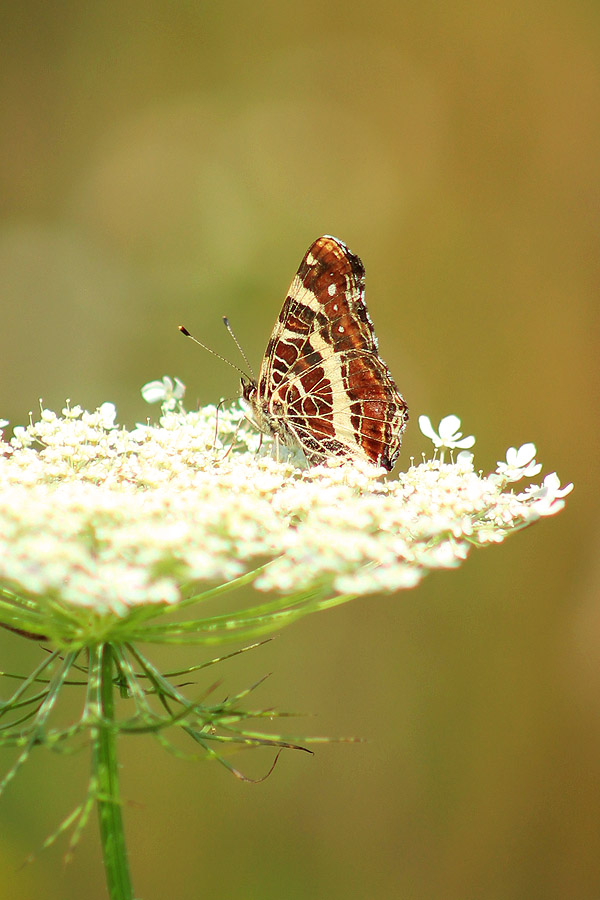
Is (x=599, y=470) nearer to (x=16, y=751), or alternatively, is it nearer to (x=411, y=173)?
(x=411, y=173)

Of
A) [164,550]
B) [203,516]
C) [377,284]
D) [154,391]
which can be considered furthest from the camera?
[377,284]

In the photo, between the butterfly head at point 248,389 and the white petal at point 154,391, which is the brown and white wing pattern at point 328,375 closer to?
the butterfly head at point 248,389

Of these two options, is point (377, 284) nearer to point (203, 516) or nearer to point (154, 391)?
point (154, 391)

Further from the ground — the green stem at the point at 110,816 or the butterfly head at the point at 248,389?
the butterfly head at the point at 248,389

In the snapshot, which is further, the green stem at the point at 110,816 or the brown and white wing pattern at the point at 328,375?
the brown and white wing pattern at the point at 328,375

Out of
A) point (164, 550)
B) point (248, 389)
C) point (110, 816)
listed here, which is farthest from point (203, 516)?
point (248, 389)

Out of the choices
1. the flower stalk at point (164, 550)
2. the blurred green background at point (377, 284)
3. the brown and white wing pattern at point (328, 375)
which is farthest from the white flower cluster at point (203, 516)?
the blurred green background at point (377, 284)
